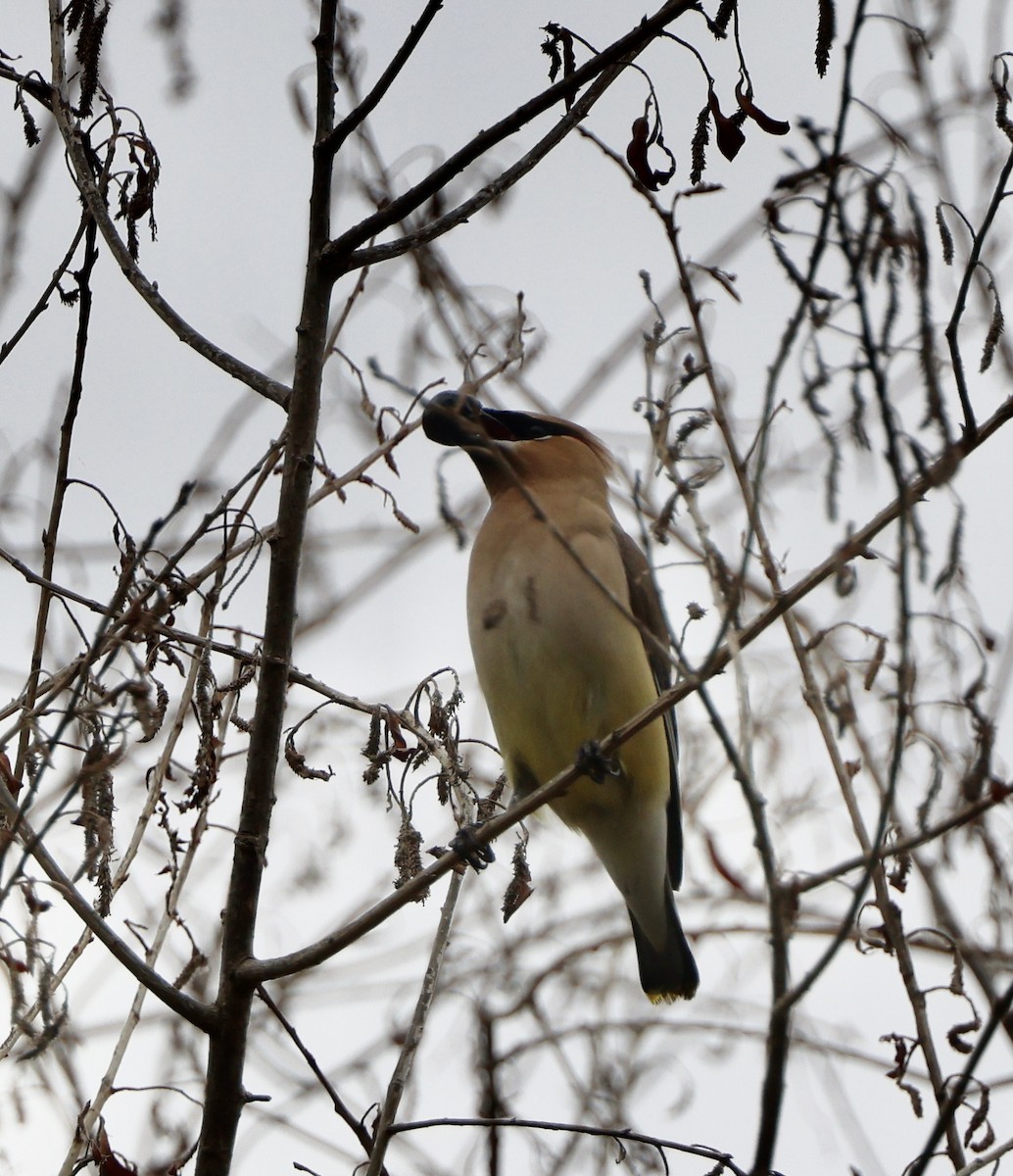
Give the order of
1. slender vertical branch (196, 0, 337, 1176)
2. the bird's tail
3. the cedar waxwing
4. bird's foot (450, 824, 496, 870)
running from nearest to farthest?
1. slender vertical branch (196, 0, 337, 1176)
2. bird's foot (450, 824, 496, 870)
3. the cedar waxwing
4. the bird's tail

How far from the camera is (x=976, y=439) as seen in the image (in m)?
2.50

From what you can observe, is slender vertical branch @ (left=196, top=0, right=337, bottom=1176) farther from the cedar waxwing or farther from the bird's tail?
the bird's tail

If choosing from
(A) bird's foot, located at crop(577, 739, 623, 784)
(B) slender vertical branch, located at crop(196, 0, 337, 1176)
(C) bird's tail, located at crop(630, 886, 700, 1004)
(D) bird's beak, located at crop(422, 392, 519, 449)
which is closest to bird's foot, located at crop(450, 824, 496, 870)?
(A) bird's foot, located at crop(577, 739, 623, 784)

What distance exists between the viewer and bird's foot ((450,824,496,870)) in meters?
Answer: 3.04

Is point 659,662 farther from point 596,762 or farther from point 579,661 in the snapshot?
point 596,762

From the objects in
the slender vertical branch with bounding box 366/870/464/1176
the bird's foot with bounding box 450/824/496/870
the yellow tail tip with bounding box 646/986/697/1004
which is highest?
the yellow tail tip with bounding box 646/986/697/1004

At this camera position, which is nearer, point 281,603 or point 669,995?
point 281,603

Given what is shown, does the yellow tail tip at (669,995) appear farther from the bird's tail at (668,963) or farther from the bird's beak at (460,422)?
the bird's beak at (460,422)

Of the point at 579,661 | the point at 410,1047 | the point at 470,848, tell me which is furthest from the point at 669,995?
the point at 410,1047

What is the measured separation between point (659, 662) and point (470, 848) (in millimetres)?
2143

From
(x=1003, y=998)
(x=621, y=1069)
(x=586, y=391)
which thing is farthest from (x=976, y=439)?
(x=621, y=1069)

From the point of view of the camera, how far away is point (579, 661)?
4605 millimetres

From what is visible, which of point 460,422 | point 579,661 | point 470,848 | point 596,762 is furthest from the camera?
point 579,661

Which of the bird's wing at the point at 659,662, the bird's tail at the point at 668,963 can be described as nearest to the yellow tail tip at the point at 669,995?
the bird's tail at the point at 668,963
